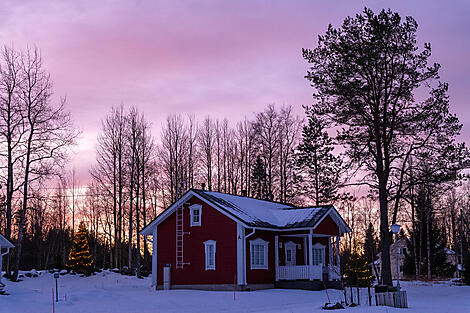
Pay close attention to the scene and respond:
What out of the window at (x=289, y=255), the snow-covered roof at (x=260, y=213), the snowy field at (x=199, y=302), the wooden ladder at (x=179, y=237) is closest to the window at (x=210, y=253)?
the wooden ladder at (x=179, y=237)

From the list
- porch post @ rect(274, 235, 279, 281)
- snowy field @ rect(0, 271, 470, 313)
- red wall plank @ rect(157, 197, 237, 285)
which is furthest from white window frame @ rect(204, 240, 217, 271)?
porch post @ rect(274, 235, 279, 281)

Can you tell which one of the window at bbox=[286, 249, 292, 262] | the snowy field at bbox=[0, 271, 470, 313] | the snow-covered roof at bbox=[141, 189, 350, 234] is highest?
the snow-covered roof at bbox=[141, 189, 350, 234]

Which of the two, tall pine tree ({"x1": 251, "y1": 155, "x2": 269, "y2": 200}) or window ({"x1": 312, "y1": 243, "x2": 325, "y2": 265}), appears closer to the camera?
window ({"x1": 312, "y1": 243, "x2": 325, "y2": 265})

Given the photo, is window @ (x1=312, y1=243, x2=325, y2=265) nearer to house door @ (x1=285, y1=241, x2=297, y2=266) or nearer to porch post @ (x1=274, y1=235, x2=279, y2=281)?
house door @ (x1=285, y1=241, x2=297, y2=266)

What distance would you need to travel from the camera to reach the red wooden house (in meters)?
28.5

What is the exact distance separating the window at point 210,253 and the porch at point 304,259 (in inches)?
154

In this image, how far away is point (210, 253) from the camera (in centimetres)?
2939

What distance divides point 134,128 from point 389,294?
94.1 feet

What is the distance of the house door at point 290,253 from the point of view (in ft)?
104

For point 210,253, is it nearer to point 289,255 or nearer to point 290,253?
point 289,255

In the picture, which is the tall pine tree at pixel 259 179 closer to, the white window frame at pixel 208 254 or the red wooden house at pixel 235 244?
the red wooden house at pixel 235 244

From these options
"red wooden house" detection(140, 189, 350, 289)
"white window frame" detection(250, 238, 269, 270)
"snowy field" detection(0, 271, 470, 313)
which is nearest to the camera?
"snowy field" detection(0, 271, 470, 313)

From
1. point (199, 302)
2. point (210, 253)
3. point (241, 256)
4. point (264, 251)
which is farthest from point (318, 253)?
point (199, 302)

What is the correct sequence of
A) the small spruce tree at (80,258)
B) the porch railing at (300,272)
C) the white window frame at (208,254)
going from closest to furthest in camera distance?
the white window frame at (208,254) → the porch railing at (300,272) → the small spruce tree at (80,258)
